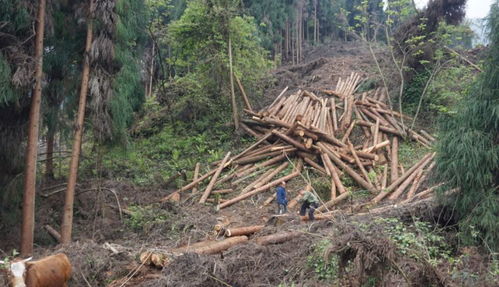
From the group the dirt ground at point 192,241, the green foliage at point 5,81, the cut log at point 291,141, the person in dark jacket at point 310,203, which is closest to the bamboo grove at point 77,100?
the green foliage at point 5,81

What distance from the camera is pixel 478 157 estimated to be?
806cm

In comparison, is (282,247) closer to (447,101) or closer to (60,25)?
(60,25)

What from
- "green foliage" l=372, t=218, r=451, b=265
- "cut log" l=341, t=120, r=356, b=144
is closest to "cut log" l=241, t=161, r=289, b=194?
"cut log" l=341, t=120, r=356, b=144

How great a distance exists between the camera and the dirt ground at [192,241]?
5.85 m

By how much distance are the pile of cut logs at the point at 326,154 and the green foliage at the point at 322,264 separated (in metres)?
4.97

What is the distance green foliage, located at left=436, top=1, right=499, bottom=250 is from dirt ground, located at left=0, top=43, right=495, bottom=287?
658 mm

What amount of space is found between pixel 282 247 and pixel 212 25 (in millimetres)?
13297

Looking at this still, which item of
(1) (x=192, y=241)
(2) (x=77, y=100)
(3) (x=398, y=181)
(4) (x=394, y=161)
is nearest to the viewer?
(1) (x=192, y=241)

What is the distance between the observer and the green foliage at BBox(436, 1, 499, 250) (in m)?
7.86

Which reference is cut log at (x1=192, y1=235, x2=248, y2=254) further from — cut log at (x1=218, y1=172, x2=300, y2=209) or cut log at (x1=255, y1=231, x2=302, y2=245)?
cut log at (x1=218, y1=172, x2=300, y2=209)

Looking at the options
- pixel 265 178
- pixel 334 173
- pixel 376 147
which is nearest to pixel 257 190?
pixel 265 178

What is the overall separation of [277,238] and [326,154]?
6402mm

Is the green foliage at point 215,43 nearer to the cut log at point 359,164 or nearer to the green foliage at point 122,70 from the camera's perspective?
the green foliage at point 122,70

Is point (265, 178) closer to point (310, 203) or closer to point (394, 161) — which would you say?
point (310, 203)
